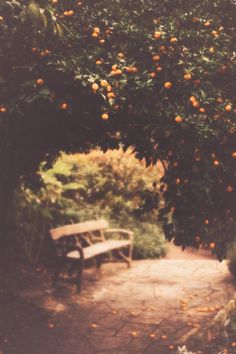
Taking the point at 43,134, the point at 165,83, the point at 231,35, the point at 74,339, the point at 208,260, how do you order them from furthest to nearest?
1. the point at 208,260
2. the point at 74,339
3. the point at 43,134
4. the point at 231,35
5. the point at 165,83

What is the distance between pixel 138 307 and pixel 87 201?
483 centimetres

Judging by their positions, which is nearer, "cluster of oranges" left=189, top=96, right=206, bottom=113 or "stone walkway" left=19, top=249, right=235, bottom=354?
"cluster of oranges" left=189, top=96, right=206, bottom=113

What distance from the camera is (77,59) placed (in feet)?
14.9

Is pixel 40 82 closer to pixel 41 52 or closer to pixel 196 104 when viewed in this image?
pixel 41 52

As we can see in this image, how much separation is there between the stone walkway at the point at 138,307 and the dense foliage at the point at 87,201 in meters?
1.12

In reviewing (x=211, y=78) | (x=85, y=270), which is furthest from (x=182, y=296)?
(x=211, y=78)

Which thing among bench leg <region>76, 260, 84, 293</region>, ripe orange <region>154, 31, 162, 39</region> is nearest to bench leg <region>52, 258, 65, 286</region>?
bench leg <region>76, 260, 84, 293</region>

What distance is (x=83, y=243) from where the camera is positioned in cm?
1003

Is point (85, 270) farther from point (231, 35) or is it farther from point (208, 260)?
point (231, 35)

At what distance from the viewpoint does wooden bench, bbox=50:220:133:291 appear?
330 inches

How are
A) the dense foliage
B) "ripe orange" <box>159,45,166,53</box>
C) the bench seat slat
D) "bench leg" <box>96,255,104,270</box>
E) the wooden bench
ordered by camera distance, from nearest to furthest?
"ripe orange" <box>159,45,166,53</box>
the wooden bench
the bench seat slat
the dense foliage
"bench leg" <box>96,255,104,270</box>

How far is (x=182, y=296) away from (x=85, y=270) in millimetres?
2178

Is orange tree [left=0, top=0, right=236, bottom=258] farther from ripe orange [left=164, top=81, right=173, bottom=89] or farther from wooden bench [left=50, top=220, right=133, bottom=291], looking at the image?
wooden bench [left=50, top=220, right=133, bottom=291]

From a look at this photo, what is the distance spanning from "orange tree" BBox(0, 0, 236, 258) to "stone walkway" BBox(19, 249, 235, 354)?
83.3 inches
